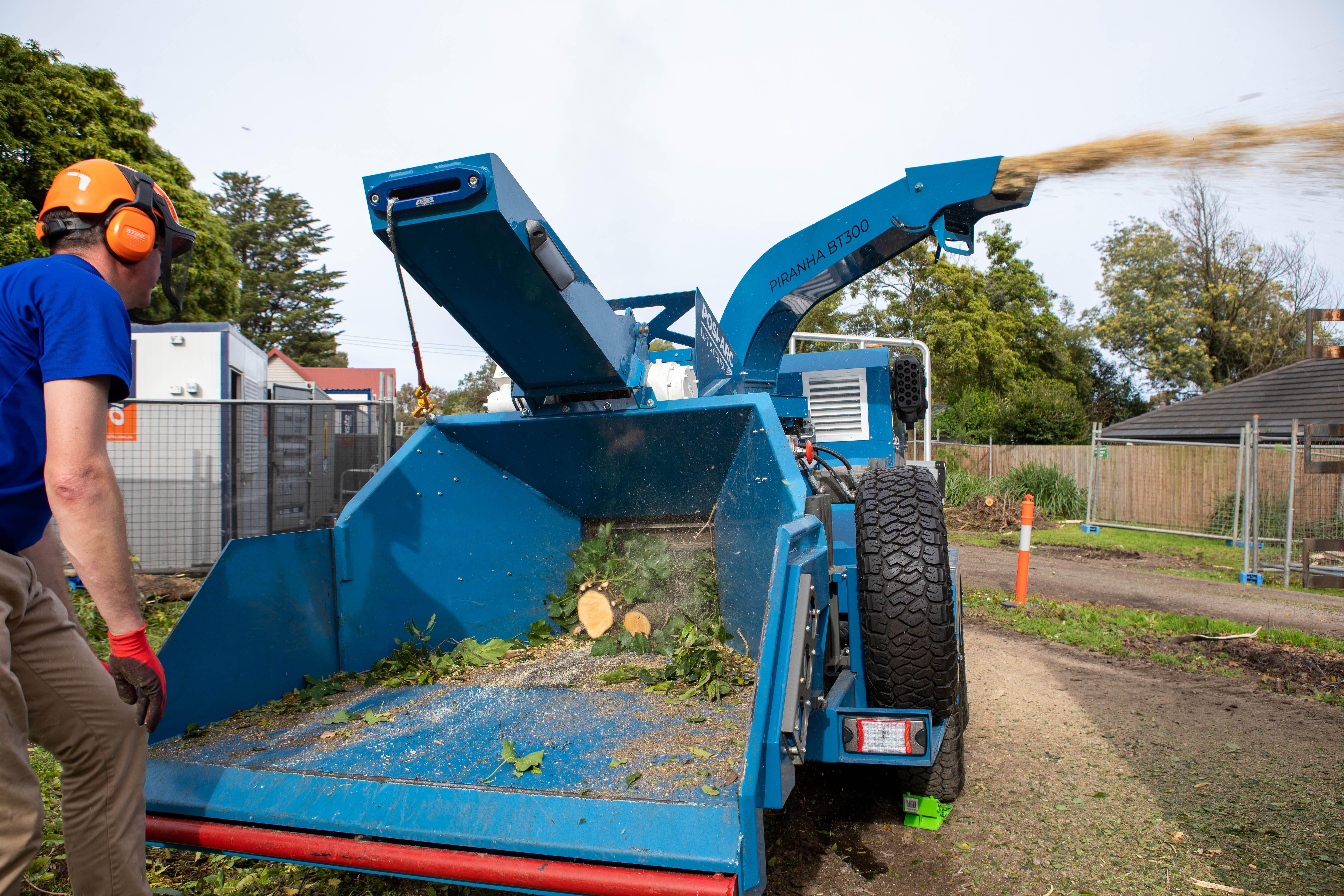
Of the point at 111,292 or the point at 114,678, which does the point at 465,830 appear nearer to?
the point at 114,678

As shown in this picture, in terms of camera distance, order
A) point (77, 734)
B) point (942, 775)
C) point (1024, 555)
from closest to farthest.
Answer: point (77, 734), point (942, 775), point (1024, 555)

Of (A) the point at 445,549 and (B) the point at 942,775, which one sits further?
(A) the point at 445,549

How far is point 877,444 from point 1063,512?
15.6 m

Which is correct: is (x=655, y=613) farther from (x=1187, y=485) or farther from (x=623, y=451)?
(x=1187, y=485)

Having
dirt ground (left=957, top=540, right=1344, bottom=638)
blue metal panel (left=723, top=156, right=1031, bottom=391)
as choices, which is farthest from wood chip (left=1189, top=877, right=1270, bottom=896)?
dirt ground (left=957, top=540, right=1344, bottom=638)

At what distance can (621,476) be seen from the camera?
155 inches

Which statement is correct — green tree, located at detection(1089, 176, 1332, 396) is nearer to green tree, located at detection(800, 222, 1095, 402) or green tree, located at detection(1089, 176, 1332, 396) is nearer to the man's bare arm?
green tree, located at detection(800, 222, 1095, 402)

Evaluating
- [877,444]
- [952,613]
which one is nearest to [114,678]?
[952,613]

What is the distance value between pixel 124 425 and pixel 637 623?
5.68m

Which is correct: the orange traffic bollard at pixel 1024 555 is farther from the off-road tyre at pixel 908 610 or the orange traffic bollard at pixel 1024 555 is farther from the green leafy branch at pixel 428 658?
the green leafy branch at pixel 428 658

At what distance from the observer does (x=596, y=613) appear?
3984 mm

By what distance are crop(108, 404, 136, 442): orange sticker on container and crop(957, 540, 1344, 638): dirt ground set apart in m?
8.70

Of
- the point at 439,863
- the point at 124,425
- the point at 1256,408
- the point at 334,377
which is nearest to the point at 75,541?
the point at 439,863

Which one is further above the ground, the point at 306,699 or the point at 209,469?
the point at 209,469
